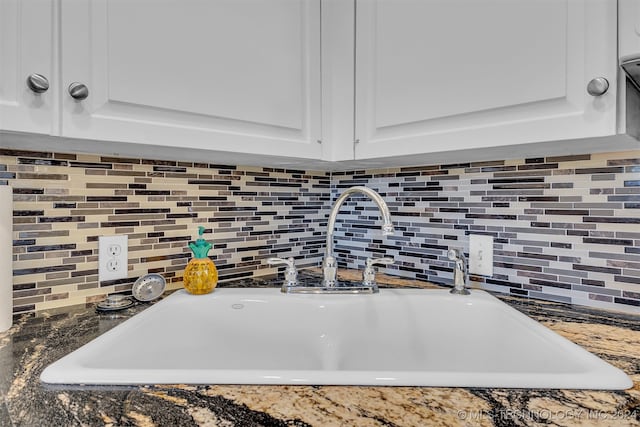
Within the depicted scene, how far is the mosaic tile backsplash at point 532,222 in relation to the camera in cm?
92

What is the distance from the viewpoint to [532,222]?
1053mm

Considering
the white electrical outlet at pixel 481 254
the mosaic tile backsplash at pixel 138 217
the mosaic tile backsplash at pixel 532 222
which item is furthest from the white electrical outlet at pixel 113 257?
the white electrical outlet at pixel 481 254

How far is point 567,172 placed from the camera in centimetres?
99

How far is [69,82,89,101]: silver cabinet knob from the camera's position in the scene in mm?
689

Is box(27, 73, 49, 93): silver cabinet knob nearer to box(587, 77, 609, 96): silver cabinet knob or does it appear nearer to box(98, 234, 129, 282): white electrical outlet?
box(98, 234, 129, 282): white electrical outlet

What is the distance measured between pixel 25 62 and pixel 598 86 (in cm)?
101

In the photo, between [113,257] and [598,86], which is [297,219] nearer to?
[113,257]

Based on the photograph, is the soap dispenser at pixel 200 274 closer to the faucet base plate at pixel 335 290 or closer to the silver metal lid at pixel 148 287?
→ the silver metal lid at pixel 148 287

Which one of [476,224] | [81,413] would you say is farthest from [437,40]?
[81,413]

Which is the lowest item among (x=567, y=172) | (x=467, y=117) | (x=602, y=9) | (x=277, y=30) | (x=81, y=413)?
(x=81, y=413)

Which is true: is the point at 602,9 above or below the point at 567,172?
above

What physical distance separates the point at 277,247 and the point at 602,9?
1105mm

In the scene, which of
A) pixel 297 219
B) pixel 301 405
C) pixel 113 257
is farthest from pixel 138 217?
pixel 301 405

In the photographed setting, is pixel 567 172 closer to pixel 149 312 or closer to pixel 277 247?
pixel 277 247
